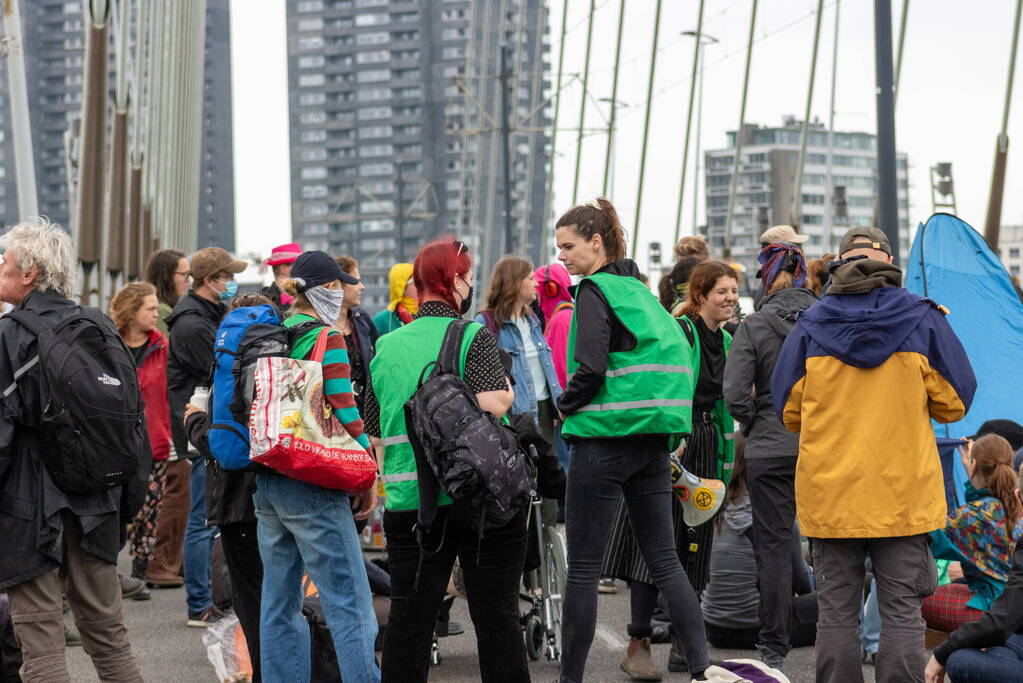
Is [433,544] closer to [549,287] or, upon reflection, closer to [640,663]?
[640,663]

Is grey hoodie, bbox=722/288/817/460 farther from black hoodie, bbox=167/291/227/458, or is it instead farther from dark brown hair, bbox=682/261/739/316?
black hoodie, bbox=167/291/227/458

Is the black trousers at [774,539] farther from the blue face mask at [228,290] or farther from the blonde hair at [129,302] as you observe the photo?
the blonde hair at [129,302]

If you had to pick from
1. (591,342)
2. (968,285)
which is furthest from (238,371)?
(968,285)

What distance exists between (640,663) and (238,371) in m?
2.26

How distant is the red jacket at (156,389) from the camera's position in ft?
31.0

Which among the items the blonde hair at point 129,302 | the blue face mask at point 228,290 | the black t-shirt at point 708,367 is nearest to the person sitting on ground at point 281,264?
the blue face mask at point 228,290

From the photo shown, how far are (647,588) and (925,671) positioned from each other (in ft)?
4.88

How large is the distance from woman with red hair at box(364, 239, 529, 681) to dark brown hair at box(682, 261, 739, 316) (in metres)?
2.08

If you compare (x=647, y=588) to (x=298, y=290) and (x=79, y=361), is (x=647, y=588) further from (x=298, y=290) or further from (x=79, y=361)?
(x=79, y=361)

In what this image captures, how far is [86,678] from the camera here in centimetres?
733

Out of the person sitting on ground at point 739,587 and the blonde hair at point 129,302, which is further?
the blonde hair at point 129,302

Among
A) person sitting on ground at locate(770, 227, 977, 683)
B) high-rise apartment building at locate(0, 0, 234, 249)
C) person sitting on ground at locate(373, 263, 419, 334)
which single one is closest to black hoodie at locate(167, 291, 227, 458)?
person sitting on ground at locate(373, 263, 419, 334)

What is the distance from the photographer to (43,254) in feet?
18.1

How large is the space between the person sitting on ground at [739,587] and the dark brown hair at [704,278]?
2.52ft
